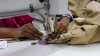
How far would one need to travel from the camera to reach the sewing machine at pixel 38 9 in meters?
0.46

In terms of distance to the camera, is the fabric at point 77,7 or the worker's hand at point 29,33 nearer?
the worker's hand at point 29,33

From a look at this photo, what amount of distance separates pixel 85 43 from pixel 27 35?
0.38 m

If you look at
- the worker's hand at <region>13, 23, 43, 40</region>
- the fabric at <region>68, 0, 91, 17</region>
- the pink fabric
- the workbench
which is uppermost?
the fabric at <region>68, 0, 91, 17</region>

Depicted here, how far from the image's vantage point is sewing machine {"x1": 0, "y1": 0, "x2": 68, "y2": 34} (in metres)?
0.46

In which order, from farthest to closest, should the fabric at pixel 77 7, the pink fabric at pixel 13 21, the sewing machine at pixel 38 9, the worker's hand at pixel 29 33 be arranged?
1. the fabric at pixel 77 7
2. the pink fabric at pixel 13 21
3. the worker's hand at pixel 29 33
4. the sewing machine at pixel 38 9

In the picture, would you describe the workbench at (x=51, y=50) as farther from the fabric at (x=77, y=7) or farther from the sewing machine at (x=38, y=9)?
the fabric at (x=77, y=7)

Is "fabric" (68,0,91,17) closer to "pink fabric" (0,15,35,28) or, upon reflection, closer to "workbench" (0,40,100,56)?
"pink fabric" (0,15,35,28)

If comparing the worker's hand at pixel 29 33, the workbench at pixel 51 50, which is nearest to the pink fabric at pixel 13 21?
the worker's hand at pixel 29 33

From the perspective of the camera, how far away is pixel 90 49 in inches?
22.1

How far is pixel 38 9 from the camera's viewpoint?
0.56 m

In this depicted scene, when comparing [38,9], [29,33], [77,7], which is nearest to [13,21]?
[29,33]

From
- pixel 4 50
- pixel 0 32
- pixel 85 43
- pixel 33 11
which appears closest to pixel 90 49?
pixel 85 43

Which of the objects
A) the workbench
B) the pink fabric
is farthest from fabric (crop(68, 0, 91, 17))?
the workbench

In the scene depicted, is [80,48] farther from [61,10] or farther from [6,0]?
[6,0]
